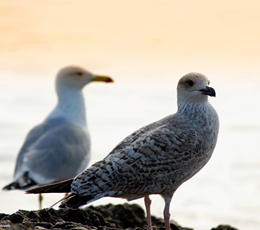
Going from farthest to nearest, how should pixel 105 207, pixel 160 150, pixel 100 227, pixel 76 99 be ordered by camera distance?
pixel 76 99 < pixel 105 207 < pixel 160 150 < pixel 100 227

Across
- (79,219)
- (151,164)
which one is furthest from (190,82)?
(79,219)

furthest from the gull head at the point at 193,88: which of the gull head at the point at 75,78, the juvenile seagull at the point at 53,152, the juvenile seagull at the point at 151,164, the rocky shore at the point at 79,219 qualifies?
the gull head at the point at 75,78

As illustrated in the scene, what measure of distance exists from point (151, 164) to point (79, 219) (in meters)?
0.85

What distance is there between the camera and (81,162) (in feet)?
40.9

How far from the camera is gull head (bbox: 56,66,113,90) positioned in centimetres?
1410

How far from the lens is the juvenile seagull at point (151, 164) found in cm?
695

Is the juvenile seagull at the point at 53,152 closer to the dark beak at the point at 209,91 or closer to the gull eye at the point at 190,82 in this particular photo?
the gull eye at the point at 190,82

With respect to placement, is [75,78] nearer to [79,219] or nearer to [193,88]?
[193,88]

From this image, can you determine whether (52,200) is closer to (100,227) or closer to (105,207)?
(105,207)

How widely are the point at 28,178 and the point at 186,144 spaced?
513cm

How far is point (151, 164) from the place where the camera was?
710cm

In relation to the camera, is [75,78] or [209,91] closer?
[209,91]

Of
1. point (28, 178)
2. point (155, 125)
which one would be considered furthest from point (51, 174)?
point (155, 125)

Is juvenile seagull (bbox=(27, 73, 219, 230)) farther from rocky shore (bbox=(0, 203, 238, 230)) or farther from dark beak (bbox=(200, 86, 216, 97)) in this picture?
rocky shore (bbox=(0, 203, 238, 230))
